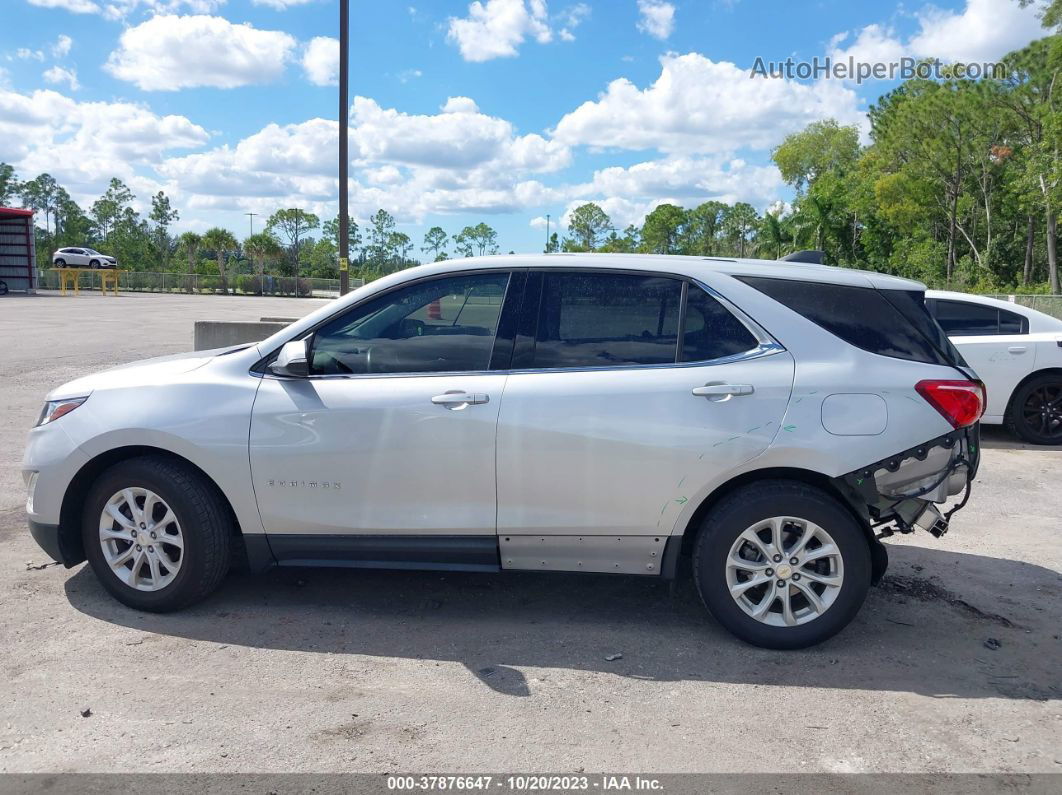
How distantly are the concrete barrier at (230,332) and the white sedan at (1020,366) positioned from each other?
9.36 metres

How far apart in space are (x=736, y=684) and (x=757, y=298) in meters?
1.77

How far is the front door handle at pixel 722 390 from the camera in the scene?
400cm

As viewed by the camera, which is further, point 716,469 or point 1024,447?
point 1024,447

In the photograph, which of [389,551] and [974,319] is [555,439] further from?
[974,319]

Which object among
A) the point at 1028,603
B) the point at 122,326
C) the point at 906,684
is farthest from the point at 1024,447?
the point at 122,326

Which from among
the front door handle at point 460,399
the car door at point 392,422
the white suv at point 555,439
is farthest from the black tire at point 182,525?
the front door handle at point 460,399

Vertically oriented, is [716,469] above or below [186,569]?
above

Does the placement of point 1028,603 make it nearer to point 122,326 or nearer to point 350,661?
point 350,661

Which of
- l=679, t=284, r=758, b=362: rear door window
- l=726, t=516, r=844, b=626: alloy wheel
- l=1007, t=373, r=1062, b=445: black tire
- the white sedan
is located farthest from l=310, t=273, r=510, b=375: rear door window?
l=1007, t=373, r=1062, b=445: black tire

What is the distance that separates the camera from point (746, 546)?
160 inches

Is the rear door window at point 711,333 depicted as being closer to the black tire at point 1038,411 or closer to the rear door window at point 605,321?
the rear door window at point 605,321

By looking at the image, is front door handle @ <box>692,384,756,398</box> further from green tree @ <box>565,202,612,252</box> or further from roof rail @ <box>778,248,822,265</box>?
green tree @ <box>565,202,612,252</box>

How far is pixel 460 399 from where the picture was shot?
4129mm

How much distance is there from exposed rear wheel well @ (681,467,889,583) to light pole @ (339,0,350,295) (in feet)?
34.3
